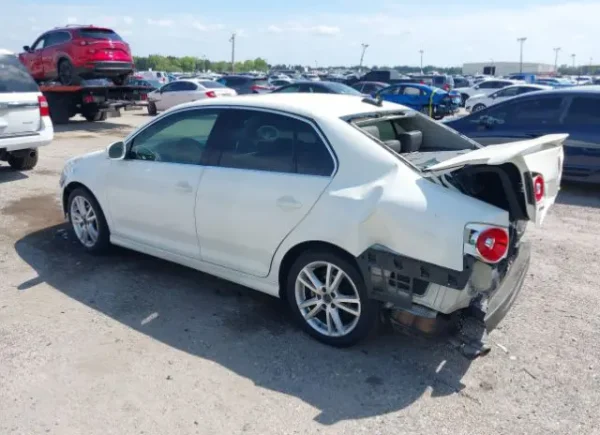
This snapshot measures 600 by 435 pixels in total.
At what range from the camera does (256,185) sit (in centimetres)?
386

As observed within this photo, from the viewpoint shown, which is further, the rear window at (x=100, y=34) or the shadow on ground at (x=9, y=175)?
the rear window at (x=100, y=34)

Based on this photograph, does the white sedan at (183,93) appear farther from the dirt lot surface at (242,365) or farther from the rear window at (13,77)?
the dirt lot surface at (242,365)

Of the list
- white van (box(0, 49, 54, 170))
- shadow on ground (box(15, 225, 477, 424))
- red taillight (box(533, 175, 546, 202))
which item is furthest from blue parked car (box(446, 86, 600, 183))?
white van (box(0, 49, 54, 170))

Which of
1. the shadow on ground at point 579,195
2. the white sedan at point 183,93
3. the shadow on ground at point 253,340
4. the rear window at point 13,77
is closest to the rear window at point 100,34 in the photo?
the white sedan at point 183,93

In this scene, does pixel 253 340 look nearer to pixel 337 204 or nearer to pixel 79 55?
pixel 337 204

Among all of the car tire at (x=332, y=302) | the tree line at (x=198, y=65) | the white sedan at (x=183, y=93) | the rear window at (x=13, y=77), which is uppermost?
the tree line at (x=198, y=65)

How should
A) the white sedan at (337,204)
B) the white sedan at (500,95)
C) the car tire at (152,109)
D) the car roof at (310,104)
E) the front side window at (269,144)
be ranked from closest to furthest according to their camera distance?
the white sedan at (337,204), the front side window at (269,144), the car roof at (310,104), the car tire at (152,109), the white sedan at (500,95)

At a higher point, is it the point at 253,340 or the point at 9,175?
the point at 9,175

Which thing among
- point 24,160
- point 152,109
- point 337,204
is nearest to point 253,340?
point 337,204

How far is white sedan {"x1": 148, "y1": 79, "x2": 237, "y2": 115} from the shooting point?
19812 mm

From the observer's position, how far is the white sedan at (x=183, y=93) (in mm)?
19812

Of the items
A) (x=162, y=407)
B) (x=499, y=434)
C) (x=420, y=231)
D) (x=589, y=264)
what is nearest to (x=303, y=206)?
(x=420, y=231)

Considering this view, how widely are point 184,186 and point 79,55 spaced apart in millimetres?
13000

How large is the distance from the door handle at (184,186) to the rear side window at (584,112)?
6.36 meters
